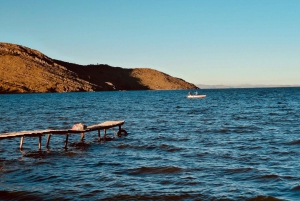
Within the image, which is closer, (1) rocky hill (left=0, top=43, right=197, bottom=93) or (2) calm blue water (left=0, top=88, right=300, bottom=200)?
(2) calm blue water (left=0, top=88, right=300, bottom=200)

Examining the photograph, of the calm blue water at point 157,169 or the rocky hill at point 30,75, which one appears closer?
the calm blue water at point 157,169

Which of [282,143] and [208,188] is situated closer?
[208,188]

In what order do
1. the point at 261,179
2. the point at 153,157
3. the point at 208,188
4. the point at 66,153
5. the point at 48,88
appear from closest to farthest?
the point at 208,188 → the point at 261,179 → the point at 153,157 → the point at 66,153 → the point at 48,88

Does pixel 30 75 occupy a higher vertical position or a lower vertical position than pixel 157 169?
higher

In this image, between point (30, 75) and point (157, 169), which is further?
point (30, 75)

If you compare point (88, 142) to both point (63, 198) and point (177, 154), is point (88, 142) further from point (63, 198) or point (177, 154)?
point (63, 198)

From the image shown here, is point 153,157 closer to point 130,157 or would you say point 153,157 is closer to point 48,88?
point 130,157

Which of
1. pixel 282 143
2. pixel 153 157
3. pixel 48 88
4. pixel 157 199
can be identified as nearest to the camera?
pixel 157 199

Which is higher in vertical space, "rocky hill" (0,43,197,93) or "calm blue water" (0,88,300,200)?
"rocky hill" (0,43,197,93)

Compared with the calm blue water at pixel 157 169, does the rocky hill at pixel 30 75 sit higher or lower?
higher

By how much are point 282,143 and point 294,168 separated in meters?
6.16

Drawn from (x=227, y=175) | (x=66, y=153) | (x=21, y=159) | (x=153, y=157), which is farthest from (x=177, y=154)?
(x=21, y=159)

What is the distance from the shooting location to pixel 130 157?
1636 centimetres

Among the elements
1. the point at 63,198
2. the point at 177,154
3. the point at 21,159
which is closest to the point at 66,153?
the point at 21,159
